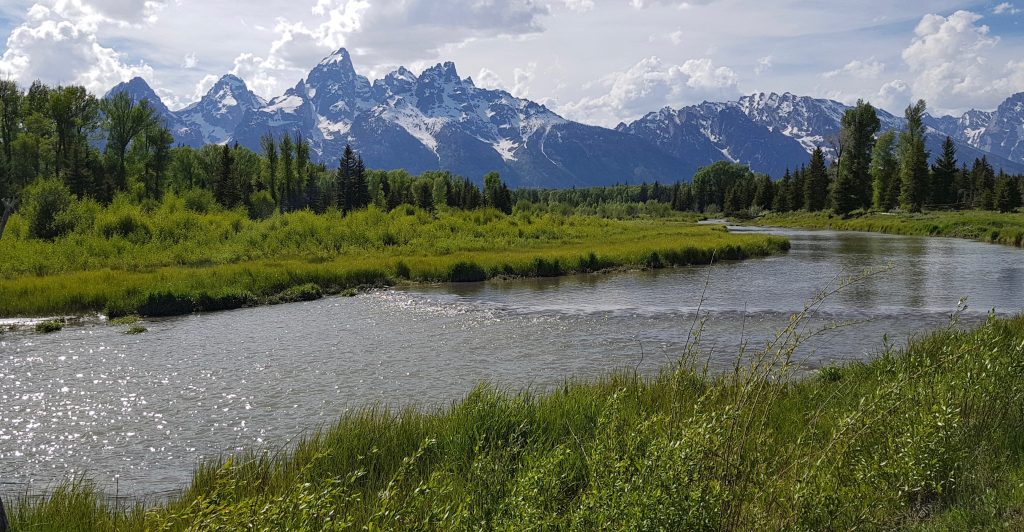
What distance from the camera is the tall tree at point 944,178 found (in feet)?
302

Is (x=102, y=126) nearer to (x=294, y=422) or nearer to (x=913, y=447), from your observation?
(x=294, y=422)

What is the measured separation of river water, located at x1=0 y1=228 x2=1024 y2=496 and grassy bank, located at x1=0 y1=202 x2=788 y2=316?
2.55 metres

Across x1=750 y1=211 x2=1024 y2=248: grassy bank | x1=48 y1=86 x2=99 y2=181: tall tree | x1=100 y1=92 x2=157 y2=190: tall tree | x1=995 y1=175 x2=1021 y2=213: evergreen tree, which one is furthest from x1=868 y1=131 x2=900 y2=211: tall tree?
x1=48 y1=86 x2=99 y2=181: tall tree

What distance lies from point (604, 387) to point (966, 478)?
5.71m

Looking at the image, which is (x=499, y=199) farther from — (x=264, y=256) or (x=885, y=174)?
(x=264, y=256)

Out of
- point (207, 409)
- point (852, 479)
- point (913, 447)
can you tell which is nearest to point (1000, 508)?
point (913, 447)

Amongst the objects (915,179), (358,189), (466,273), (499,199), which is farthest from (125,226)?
(915,179)

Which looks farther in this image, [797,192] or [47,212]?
[797,192]

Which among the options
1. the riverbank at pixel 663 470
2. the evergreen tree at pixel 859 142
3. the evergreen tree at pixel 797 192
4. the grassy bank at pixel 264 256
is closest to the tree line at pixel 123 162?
the grassy bank at pixel 264 256

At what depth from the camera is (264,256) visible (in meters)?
38.7

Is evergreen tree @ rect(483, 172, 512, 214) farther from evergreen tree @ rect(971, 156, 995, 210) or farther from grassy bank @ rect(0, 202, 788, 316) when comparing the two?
evergreen tree @ rect(971, 156, 995, 210)

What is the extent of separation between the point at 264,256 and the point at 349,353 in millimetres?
23822

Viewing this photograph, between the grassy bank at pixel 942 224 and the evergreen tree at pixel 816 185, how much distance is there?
642 centimetres

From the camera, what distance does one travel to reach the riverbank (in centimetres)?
475
